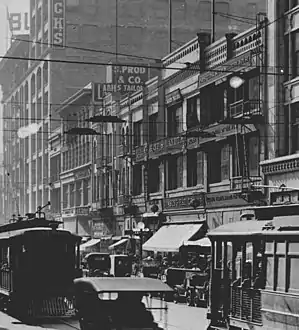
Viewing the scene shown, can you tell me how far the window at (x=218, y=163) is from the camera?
4409 centimetres

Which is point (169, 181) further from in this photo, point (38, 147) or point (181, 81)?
point (38, 147)

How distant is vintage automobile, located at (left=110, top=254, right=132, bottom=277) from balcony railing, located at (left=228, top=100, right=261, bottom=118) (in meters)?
9.93

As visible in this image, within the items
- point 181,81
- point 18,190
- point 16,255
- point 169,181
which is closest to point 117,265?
point 169,181

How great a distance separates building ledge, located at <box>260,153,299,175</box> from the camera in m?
35.8

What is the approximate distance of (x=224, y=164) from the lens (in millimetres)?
44406

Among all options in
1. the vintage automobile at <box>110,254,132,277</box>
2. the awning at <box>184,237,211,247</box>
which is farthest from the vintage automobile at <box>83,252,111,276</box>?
the awning at <box>184,237,211,247</box>

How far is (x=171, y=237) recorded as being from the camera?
48250 mm

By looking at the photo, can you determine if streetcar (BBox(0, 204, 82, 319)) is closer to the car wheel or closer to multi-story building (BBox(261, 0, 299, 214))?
the car wheel

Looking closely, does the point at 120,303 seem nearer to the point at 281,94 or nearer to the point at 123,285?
the point at 123,285

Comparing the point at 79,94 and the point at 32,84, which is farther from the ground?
the point at 32,84

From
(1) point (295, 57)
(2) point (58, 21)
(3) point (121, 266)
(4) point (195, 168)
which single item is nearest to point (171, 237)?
(3) point (121, 266)

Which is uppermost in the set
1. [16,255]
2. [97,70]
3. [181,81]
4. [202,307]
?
[97,70]

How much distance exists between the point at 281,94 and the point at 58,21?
5631 cm

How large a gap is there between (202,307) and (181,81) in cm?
1921
